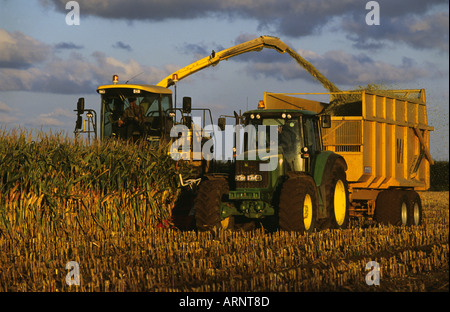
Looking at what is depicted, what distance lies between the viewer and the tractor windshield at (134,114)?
1402 centimetres

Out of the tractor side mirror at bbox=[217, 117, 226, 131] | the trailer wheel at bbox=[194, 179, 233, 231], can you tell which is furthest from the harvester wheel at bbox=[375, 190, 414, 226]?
the tractor side mirror at bbox=[217, 117, 226, 131]

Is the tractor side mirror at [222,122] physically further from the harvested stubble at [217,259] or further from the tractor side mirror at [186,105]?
the tractor side mirror at [186,105]

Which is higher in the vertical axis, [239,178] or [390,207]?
[239,178]

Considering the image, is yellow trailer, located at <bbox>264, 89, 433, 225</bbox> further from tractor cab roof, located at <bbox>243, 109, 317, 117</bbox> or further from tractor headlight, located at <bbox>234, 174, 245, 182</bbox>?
tractor headlight, located at <bbox>234, 174, 245, 182</bbox>

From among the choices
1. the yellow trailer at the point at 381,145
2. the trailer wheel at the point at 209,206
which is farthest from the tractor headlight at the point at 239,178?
the yellow trailer at the point at 381,145

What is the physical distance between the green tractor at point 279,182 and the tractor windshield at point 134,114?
335 centimetres

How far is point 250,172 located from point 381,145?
3790 millimetres

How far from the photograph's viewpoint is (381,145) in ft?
43.1

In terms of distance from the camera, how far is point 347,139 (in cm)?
1270

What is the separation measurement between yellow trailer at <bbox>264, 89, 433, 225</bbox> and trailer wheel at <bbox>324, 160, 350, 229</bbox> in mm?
728

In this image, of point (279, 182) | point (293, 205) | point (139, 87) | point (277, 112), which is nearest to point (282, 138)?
point (277, 112)

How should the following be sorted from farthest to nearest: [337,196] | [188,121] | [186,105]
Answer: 1. [188,121]
2. [186,105]
3. [337,196]

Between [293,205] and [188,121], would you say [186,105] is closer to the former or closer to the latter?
[188,121]
